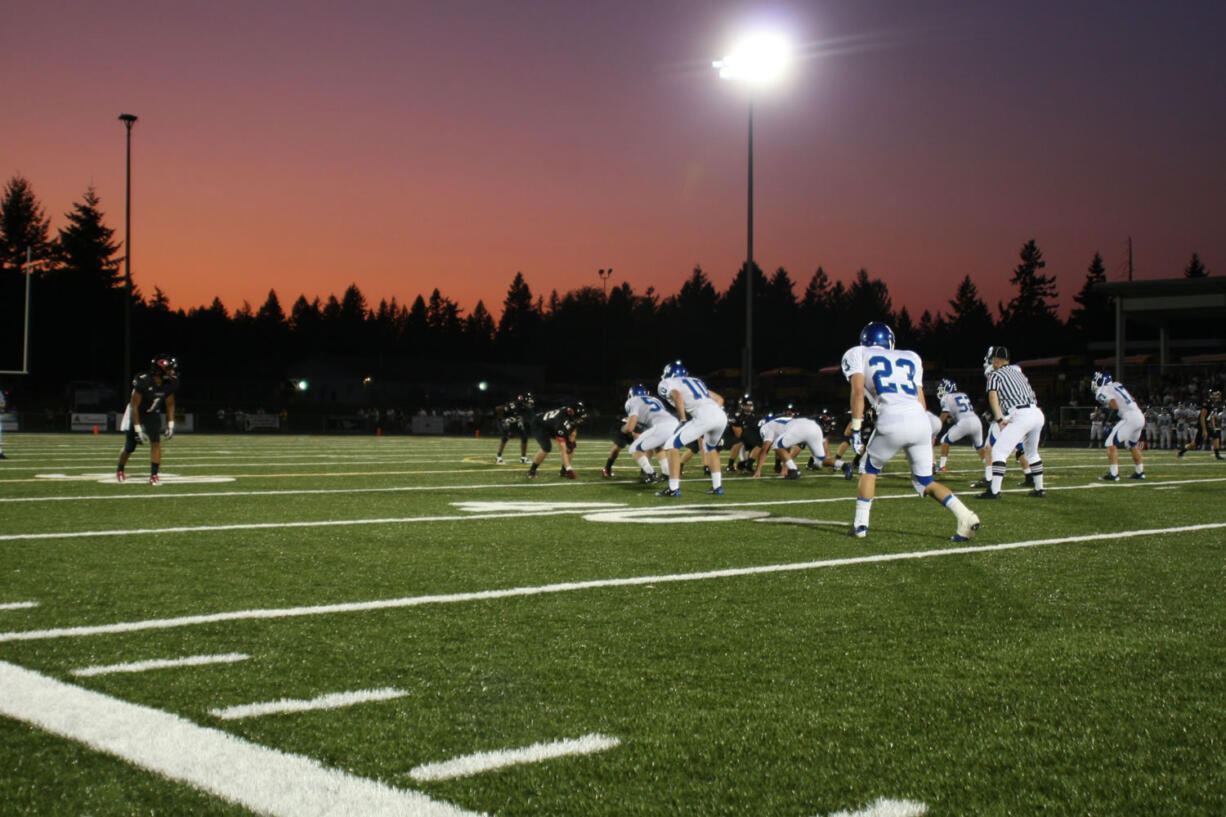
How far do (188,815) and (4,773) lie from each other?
0.65m

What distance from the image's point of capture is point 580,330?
121 m

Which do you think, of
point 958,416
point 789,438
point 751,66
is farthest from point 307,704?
point 751,66

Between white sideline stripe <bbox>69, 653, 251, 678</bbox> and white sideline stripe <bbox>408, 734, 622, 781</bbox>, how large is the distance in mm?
1475

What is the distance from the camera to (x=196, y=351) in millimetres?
93812

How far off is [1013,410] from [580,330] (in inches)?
4296

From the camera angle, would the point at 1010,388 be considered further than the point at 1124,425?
No

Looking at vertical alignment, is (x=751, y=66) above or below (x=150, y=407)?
above

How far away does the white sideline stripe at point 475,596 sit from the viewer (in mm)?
4500

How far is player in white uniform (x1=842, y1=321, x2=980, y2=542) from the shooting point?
809 centimetres

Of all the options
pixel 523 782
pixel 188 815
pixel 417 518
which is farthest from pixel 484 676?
pixel 417 518

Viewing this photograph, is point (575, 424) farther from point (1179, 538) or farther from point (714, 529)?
point (1179, 538)

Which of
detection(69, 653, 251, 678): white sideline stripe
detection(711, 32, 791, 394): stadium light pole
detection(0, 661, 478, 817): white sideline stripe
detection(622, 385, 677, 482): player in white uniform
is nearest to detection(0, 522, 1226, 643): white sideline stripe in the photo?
detection(69, 653, 251, 678): white sideline stripe

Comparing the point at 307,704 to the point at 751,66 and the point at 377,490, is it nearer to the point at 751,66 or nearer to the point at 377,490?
the point at 377,490

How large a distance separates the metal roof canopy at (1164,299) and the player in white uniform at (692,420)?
31.8m
